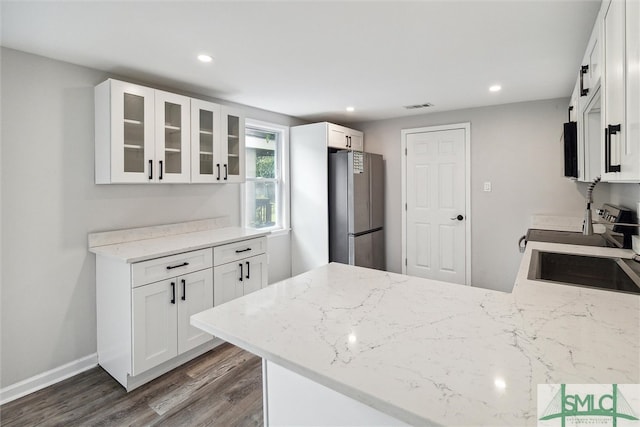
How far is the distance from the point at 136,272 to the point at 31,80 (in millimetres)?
1435

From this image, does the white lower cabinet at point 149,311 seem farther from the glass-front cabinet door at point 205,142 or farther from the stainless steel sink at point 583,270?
the stainless steel sink at point 583,270

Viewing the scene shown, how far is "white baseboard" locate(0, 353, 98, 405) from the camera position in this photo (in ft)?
7.00

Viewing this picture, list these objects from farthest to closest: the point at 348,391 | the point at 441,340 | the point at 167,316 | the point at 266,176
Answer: the point at 266,176 < the point at 167,316 < the point at 441,340 < the point at 348,391

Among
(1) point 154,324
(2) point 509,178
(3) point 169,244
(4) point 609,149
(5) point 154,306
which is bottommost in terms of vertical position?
(1) point 154,324

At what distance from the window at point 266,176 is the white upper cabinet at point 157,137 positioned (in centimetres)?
72

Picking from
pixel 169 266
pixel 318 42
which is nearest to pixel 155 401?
pixel 169 266

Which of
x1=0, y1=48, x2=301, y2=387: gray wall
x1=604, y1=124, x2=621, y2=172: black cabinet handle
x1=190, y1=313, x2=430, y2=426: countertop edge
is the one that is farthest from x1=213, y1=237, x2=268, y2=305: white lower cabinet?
x1=604, y1=124, x2=621, y2=172: black cabinet handle

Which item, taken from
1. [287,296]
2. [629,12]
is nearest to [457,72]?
[629,12]

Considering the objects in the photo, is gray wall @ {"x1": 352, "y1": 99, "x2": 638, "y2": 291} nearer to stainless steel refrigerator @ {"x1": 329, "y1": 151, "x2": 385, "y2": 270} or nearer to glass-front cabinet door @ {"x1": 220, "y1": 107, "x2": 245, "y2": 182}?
stainless steel refrigerator @ {"x1": 329, "y1": 151, "x2": 385, "y2": 270}

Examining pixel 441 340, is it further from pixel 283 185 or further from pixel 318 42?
pixel 283 185

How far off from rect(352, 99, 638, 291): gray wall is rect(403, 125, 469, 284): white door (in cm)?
13

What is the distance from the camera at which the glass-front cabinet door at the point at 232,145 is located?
3098 millimetres

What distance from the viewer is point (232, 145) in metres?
3.23

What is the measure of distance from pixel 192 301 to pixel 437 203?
3.11m
